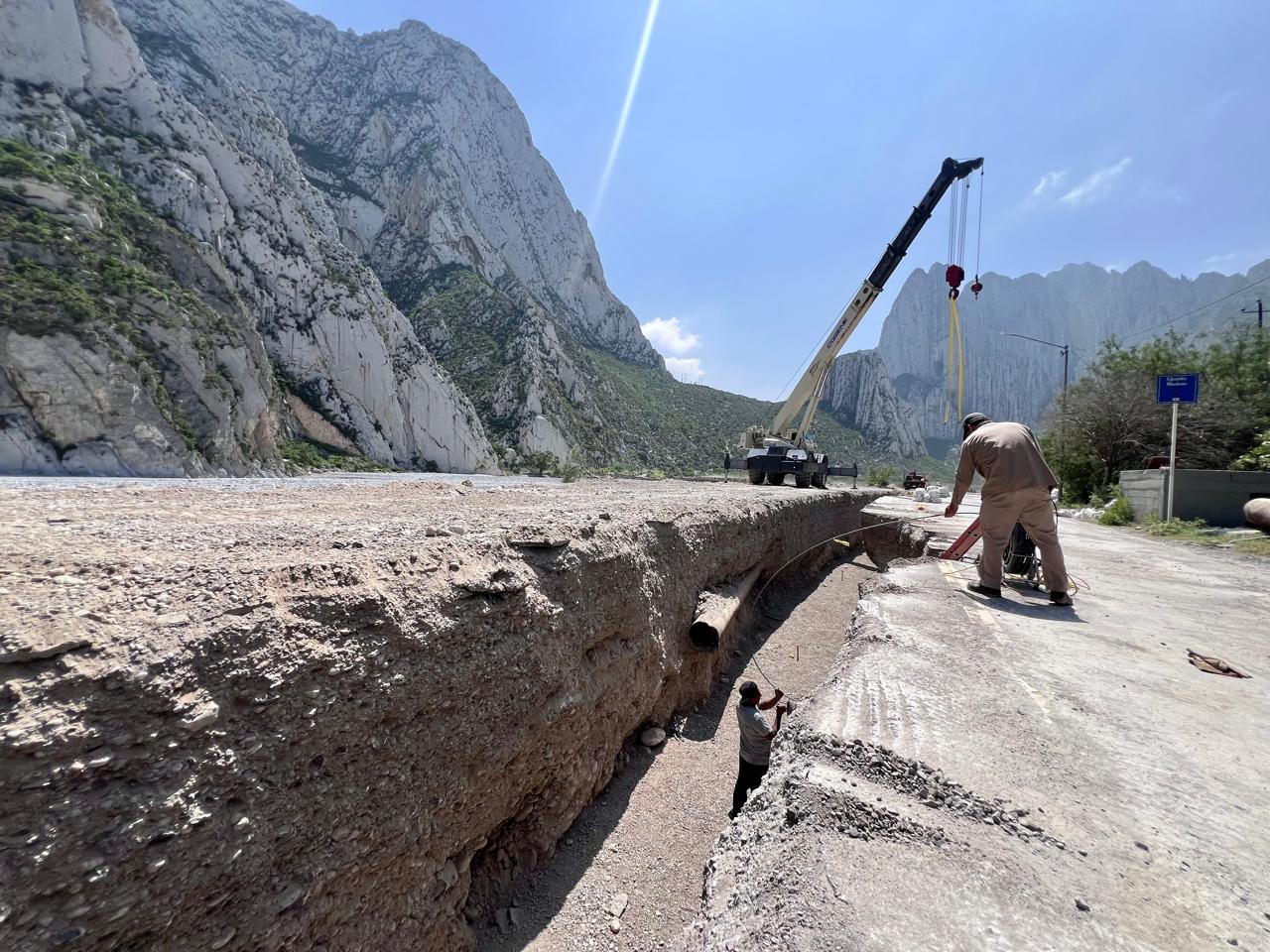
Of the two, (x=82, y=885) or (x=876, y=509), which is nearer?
(x=82, y=885)

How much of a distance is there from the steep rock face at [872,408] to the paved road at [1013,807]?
77722 millimetres

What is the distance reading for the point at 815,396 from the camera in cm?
1725

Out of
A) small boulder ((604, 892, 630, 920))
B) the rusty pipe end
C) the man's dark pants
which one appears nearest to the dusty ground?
small boulder ((604, 892, 630, 920))

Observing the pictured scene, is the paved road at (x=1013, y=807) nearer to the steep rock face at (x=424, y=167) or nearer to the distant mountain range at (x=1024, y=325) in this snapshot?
the steep rock face at (x=424, y=167)

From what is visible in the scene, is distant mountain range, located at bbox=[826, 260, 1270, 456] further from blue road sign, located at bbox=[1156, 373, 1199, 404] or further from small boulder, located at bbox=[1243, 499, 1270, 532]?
small boulder, located at bbox=[1243, 499, 1270, 532]

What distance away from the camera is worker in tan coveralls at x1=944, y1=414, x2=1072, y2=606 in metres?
4.03

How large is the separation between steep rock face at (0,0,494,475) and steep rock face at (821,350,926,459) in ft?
205

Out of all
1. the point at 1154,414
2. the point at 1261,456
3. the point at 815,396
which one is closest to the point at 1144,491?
the point at 1261,456

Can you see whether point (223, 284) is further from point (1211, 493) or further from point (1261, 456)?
point (1261, 456)

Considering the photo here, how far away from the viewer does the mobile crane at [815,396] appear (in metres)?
14.2

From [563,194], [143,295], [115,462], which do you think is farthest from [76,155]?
[563,194]

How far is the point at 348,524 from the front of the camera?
3.28 metres

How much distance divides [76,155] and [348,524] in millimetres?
29064

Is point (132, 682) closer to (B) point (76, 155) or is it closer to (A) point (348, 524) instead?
(A) point (348, 524)
